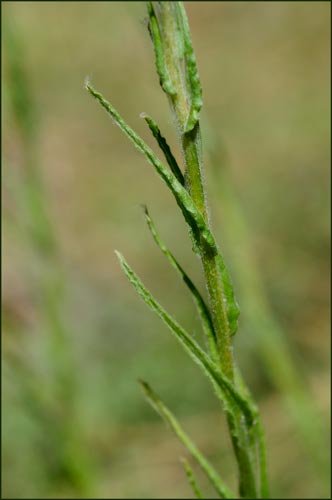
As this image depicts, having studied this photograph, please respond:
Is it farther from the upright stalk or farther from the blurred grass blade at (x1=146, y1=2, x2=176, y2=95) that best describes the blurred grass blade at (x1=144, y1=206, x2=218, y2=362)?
the blurred grass blade at (x1=146, y1=2, x2=176, y2=95)

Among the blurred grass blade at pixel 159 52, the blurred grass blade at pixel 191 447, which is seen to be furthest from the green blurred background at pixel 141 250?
the blurred grass blade at pixel 191 447

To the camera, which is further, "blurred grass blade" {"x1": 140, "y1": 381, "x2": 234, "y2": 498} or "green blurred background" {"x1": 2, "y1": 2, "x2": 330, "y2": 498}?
"green blurred background" {"x1": 2, "y1": 2, "x2": 330, "y2": 498}

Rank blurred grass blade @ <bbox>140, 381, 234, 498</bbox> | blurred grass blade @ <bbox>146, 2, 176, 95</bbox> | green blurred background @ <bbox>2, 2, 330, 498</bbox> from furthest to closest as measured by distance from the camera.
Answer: green blurred background @ <bbox>2, 2, 330, 498</bbox> → blurred grass blade @ <bbox>140, 381, 234, 498</bbox> → blurred grass blade @ <bbox>146, 2, 176, 95</bbox>

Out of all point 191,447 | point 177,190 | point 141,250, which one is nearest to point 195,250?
point 177,190

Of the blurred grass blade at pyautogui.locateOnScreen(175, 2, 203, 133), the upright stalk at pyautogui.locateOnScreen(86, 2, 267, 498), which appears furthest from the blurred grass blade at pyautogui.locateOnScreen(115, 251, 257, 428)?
the blurred grass blade at pyautogui.locateOnScreen(175, 2, 203, 133)

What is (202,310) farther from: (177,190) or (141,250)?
(141,250)

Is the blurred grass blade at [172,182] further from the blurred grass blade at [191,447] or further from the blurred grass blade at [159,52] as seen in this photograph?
the blurred grass blade at [191,447]
